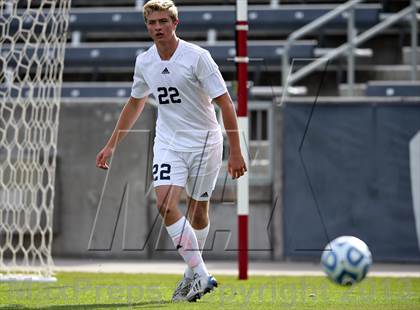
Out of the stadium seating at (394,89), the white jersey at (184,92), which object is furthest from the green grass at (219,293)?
the stadium seating at (394,89)

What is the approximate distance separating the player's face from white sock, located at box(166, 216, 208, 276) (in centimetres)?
120

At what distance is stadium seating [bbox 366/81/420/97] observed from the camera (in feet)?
39.0

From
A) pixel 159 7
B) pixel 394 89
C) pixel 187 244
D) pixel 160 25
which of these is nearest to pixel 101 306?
pixel 187 244

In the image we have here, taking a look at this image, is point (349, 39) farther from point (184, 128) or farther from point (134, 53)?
point (184, 128)

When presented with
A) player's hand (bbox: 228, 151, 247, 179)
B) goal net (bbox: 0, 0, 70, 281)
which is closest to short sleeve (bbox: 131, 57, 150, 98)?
player's hand (bbox: 228, 151, 247, 179)

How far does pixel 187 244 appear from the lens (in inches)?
245

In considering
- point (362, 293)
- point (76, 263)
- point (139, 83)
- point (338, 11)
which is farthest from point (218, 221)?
point (139, 83)

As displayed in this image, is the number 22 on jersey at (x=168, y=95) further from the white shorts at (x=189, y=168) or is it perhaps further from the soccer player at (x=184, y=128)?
the white shorts at (x=189, y=168)

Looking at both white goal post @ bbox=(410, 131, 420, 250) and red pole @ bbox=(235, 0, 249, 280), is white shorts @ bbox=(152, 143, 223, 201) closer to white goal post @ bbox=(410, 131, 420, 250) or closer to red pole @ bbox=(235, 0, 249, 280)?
red pole @ bbox=(235, 0, 249, 280)

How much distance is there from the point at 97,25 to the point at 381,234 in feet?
18.4

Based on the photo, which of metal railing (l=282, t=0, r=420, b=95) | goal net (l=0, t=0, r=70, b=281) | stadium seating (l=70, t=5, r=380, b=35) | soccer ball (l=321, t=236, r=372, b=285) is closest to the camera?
soccer ball (l=321, t=236, r=372, b=285)

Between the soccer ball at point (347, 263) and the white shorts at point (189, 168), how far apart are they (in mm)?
1209

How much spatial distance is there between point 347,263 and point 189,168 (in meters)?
1.43

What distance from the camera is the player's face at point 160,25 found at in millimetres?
6125
